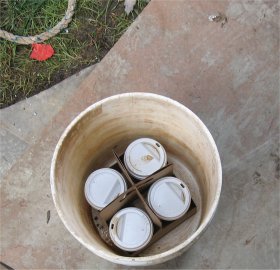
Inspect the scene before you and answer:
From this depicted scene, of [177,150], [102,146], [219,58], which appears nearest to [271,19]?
[219,58]

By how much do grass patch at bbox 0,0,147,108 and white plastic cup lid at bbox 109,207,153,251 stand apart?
87 cm

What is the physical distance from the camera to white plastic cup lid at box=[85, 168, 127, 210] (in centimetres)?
137

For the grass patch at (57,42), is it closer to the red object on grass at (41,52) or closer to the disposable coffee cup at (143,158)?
the red object on grass at (41,52)

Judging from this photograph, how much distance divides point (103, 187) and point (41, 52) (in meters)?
0.90

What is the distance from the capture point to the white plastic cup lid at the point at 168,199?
4.41 feet

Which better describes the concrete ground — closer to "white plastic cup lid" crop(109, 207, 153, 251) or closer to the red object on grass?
"white plastic cup lid" crop(109, 207, 153, 251)

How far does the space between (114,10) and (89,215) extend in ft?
3.37

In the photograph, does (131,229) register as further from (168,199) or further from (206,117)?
(206,117)

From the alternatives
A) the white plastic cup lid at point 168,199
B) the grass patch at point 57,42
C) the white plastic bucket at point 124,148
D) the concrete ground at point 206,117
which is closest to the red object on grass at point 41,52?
the grass patch at point 57,42

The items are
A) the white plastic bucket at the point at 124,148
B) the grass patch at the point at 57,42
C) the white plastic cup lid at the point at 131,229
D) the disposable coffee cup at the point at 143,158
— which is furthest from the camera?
the grass patch at the point at 57,42

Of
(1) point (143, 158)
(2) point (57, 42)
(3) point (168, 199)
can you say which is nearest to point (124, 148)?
(1) point (143, 158)

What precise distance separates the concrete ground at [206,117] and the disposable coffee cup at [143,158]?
0.21 metres

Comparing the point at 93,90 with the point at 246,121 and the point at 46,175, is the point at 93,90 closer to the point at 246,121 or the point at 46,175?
the point at 46,175

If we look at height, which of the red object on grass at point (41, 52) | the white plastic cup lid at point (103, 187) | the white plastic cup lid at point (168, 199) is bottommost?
the red object on grass at point (41, 52)
